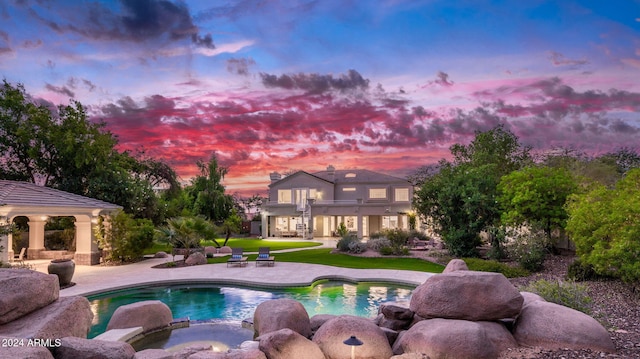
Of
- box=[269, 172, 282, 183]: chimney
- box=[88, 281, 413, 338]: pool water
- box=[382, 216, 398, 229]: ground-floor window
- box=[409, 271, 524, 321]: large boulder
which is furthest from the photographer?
box=[269, 172, 282, 183]: chimney

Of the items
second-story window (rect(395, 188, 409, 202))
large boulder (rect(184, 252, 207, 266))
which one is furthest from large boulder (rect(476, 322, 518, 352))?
second-story window (rect(395, 188, 409, 202))

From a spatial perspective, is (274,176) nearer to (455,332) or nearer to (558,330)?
(455,332)

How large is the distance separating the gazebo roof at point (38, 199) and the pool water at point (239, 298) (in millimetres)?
8023

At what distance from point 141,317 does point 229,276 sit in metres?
7.32

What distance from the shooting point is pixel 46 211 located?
20688mm

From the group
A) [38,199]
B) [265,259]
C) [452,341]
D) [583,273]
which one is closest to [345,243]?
[265,259]

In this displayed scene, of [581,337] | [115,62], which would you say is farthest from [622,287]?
[115,62]

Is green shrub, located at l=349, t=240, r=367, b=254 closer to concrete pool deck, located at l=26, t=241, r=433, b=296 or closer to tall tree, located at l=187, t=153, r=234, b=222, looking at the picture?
concrete pool deck, located at l=26, t=241, r=433, b=296

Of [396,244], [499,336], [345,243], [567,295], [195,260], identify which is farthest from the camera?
[345,243]

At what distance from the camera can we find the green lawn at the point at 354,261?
20.8m

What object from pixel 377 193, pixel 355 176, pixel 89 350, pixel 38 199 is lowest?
pixel 89 350

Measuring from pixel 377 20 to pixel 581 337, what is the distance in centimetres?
1828

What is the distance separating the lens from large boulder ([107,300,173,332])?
406 inches

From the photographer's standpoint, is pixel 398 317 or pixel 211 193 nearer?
pixel 398 317
